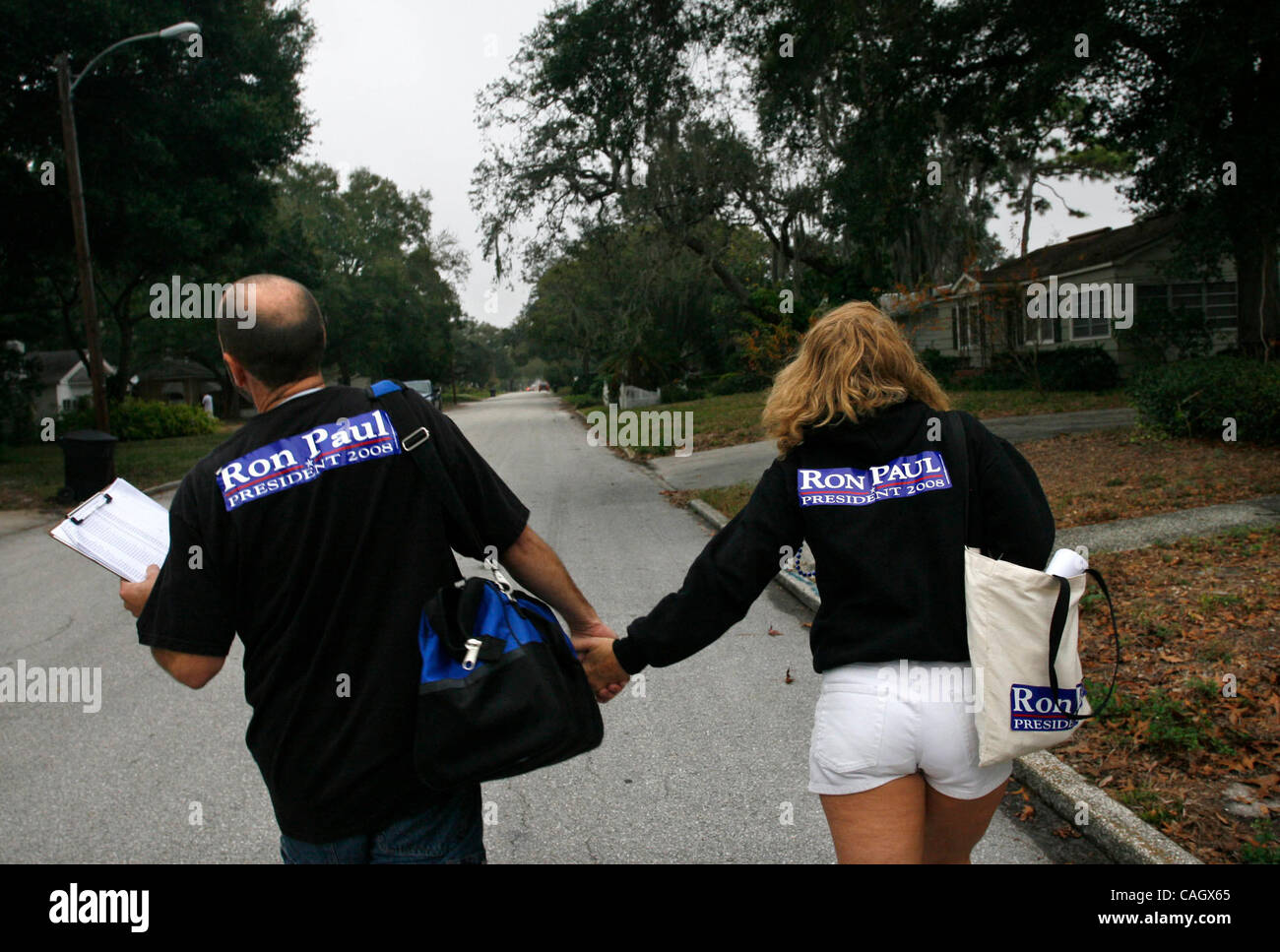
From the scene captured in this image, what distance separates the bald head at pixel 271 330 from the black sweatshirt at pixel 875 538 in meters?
1.04

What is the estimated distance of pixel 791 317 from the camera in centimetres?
3262

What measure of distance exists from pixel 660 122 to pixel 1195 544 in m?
12.5

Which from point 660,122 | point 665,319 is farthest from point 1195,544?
point 665,319

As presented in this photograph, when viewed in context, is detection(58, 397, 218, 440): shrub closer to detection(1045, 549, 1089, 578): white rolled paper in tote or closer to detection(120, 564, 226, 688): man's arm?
detection(120, 564, 226, 688): man's arm

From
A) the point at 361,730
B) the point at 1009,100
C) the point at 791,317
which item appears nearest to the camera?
the point at 361,730

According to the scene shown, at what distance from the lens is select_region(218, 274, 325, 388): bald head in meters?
2.13

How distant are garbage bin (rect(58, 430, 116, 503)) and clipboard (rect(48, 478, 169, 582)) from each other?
14.7m

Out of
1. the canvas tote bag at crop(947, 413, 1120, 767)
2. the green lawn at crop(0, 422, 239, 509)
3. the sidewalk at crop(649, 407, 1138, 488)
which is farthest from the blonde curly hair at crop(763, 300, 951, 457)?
the green lawn at crop(0, 422, 239, 509)

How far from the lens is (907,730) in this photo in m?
2.20

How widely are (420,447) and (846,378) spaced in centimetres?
103

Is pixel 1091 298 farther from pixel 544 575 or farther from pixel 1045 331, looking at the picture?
pixel 544 575

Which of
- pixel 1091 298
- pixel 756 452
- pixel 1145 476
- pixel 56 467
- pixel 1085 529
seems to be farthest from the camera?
pixel 1091 298

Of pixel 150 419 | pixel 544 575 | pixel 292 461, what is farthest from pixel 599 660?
pixel 150 419
